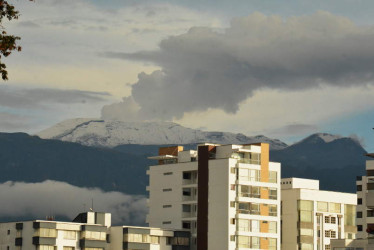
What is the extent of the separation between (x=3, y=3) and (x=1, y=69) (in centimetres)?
370

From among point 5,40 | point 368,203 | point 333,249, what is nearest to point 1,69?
point 5,40

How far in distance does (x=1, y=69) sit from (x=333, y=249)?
435ft

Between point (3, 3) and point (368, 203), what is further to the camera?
point (368, 203)

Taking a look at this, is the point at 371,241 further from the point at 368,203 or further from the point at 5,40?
the point at 5,40

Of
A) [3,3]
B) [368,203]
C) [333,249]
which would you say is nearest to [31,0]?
[3,3]

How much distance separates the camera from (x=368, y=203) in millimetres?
142875

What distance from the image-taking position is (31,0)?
66.1m

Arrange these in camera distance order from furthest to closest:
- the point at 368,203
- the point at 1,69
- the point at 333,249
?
the point at 333,249, the point at 368,203, the point at 1,69

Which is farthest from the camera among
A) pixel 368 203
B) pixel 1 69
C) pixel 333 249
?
pixel 333 249

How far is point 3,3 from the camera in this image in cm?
6581

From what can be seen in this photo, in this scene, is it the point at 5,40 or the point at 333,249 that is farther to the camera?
the point at 333,249

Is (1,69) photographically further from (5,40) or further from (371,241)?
(371,241)

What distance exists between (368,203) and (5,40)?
84652mm

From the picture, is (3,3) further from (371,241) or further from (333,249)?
(333,249)
